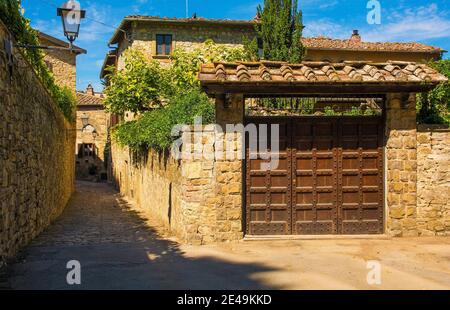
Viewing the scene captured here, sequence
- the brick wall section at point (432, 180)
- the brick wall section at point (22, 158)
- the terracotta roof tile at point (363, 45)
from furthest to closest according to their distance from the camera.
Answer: the terracotta roof tile at point (363, 45) < the brick wall section at point (432, 180) < the brick wall section at point (22, 158)

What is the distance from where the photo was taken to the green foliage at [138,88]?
56.5 feet

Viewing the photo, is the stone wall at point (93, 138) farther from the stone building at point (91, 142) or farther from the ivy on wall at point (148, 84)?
the ivy on wall at point (148, 84)

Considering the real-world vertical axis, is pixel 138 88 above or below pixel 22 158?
above

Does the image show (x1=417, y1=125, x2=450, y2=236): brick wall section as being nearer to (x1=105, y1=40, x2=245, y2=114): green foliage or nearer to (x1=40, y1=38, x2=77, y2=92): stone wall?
(x1=105, y1=40, x2=245, y2=114): green foliage

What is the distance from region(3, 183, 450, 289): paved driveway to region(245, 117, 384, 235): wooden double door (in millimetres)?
432

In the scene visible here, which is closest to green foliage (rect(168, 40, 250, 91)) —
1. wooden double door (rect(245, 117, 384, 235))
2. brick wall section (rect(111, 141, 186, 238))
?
brick wall section (rect(111, 141, 186, 238))

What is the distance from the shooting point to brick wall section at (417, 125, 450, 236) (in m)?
8.76

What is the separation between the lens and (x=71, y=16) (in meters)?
8.03

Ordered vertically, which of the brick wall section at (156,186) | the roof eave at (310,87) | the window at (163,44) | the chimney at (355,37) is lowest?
the brick wall section at (156,186)

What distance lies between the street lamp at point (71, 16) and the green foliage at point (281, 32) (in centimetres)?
1008

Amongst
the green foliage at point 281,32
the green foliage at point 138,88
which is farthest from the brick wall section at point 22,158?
the green foliage at point 281,32

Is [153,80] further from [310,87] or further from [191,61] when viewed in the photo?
[310,87]

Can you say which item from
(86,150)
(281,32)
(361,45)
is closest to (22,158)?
(281,32)

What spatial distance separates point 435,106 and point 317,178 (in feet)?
13.9
